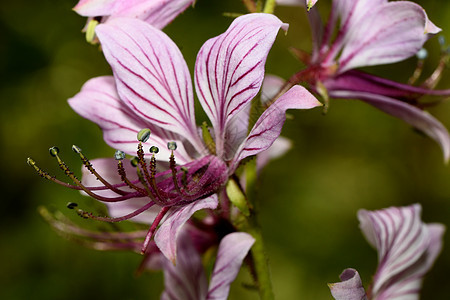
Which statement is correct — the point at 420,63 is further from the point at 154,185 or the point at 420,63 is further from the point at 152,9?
the point at 154,185

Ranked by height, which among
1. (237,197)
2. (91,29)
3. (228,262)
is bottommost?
(228,262)

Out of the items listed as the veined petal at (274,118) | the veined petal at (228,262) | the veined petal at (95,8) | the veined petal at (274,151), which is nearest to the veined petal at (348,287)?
the veined petal at (228,262)

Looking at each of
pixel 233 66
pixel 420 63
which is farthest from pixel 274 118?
pixel 420 63

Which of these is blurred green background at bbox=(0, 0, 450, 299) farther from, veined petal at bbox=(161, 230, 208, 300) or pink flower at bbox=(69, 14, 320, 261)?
pink flower at bbox=(69, 14, 320, 261)

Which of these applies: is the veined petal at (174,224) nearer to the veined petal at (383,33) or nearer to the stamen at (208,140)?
the stamen at (208,140)

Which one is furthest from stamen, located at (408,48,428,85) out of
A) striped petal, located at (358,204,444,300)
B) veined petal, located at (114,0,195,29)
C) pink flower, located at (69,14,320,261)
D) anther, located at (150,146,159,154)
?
anther, located at (150,146,159,154)

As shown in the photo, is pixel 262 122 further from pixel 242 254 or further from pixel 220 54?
pixel 242 254

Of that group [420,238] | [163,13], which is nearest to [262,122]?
[163,13]
